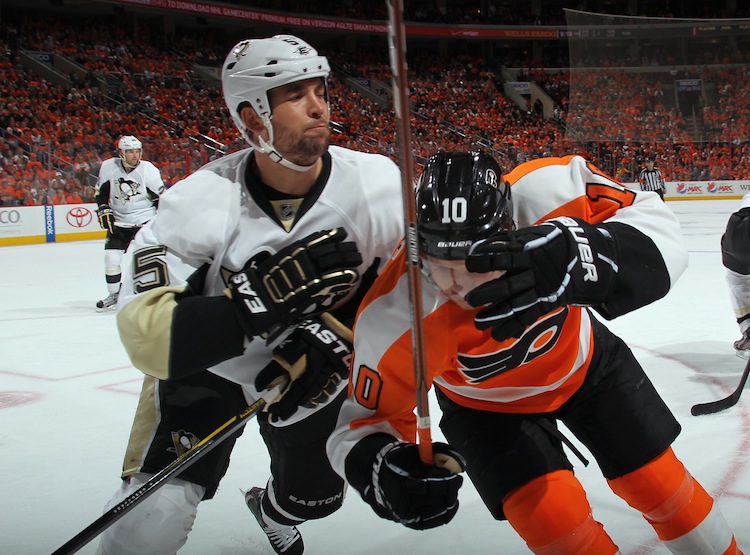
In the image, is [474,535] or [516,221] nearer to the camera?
[516,221]

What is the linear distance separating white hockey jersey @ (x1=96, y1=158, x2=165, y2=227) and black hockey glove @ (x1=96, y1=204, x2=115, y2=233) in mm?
74

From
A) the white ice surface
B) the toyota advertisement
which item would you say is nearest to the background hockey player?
the white ice surface

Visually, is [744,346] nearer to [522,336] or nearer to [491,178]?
[522,336]

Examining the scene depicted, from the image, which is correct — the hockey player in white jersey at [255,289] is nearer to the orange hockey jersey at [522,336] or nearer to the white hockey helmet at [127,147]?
the orange hockey jersey at [522,336]

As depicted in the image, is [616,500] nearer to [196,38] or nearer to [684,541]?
[684,541]

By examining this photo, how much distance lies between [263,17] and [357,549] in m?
22.0

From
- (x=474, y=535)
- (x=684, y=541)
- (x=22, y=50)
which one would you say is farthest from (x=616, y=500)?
(x=22, y=50)

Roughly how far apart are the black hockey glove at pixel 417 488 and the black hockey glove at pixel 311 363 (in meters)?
0.48

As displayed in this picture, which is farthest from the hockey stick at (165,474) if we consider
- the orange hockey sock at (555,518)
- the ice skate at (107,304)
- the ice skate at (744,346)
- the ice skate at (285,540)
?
the ice skate at (107,304)

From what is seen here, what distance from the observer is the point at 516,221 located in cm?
178

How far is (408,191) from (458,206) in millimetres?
219

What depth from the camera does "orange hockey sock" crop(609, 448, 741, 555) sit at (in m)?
1.73

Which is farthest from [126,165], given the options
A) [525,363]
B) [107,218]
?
[525,363]

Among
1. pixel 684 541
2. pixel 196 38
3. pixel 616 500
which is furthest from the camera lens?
pixel 196 38
